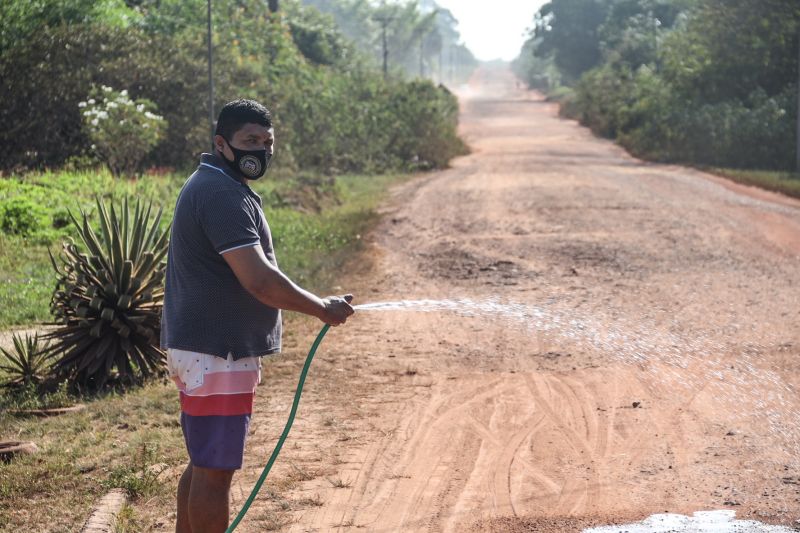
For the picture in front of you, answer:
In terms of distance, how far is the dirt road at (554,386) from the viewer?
490cm

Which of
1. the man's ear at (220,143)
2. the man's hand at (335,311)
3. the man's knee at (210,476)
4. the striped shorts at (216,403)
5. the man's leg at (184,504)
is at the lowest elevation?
the man's leg at (184,504)

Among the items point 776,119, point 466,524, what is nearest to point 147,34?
point 776,119

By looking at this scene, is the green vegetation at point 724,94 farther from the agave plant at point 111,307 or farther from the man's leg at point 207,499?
the man's leg at point 207,499

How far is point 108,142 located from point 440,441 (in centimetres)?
1399

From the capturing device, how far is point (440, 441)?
5863 millimetres

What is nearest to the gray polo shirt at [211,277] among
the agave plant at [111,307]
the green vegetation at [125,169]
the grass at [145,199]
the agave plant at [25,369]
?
the green vegetation at [125,169]

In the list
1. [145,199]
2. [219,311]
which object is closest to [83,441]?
[219,311]

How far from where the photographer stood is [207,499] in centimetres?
366

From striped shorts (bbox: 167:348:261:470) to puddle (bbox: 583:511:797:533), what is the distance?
169cm

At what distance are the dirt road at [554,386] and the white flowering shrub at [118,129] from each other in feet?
20.2

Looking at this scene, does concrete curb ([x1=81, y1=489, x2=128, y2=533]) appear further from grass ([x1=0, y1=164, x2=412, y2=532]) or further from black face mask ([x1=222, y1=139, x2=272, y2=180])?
black face mask ([x1=222, y1=139, x2=272, y2=180])

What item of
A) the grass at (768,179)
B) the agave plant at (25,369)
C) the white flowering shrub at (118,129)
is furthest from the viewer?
the grass at (768,179)

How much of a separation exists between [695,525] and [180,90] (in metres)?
18.9

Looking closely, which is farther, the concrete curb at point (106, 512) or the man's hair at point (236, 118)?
the concrete curb at point (106, 512)
